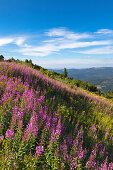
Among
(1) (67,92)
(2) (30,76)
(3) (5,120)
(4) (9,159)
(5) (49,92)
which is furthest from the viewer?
(1) (67,92)

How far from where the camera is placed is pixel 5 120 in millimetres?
3533

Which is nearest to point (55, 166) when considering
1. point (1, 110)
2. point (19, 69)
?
point (1, 110)

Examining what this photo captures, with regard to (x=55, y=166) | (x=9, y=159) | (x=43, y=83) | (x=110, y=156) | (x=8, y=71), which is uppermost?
(x=8, y=71)

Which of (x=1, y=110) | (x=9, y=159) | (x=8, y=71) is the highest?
(x=8, y=71)

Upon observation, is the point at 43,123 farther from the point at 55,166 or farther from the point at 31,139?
the point at 55,166

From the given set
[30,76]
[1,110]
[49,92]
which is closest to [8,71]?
[30,76]

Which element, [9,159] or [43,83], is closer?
[9,159]

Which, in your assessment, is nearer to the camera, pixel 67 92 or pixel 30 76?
pixel 30 76

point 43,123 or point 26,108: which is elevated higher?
point 26,108

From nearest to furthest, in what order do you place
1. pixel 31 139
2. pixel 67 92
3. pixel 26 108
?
pixel 31 139
pixel 26 108
pixel 67 92

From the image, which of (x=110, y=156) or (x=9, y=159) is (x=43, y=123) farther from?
(x=110, y=156)

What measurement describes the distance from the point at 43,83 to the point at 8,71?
213cm

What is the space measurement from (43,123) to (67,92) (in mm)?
5056

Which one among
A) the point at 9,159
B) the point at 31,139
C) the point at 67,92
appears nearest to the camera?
the point at 9,159
